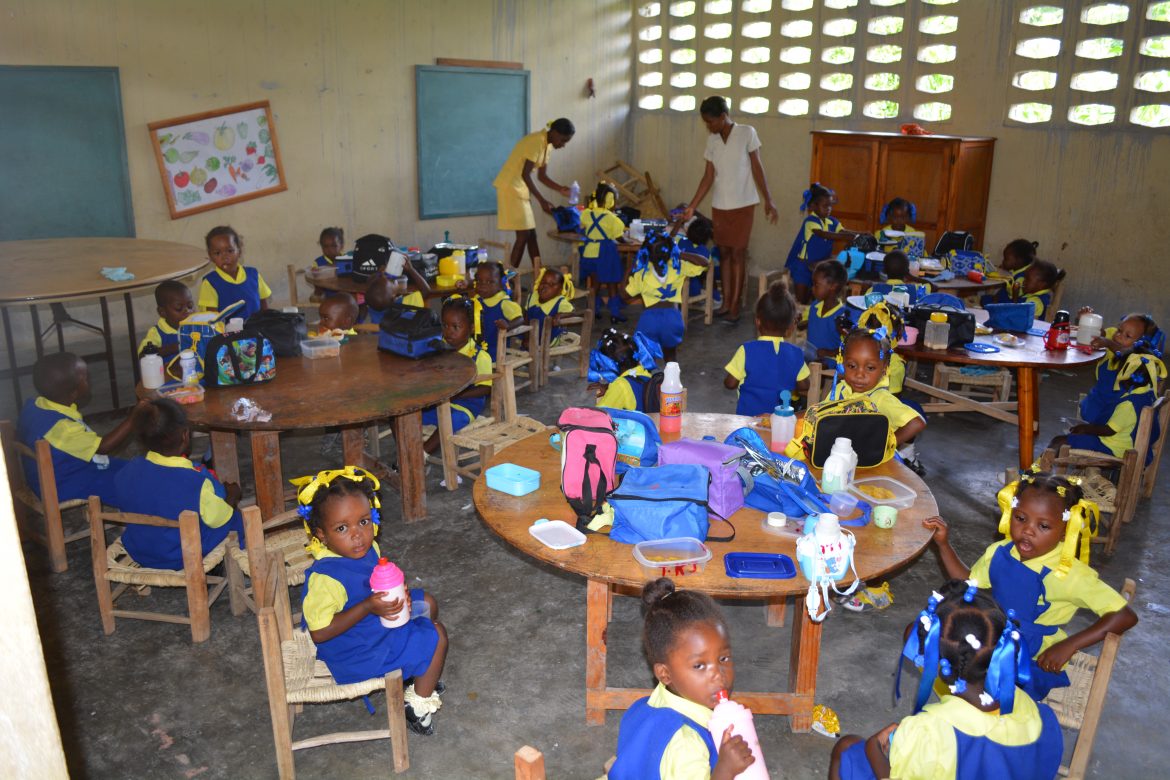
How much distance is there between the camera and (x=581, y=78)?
469 inches

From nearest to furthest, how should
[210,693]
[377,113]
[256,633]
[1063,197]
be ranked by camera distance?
[210,693] → [256,633] → [1063,197] → [377,113]

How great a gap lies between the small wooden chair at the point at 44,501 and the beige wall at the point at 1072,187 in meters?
8.16

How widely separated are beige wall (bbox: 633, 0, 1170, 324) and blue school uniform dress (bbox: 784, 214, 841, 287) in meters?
1.80

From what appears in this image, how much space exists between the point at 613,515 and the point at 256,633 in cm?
185

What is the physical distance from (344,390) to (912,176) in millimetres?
6233

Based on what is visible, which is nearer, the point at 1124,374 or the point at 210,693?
the point at 210,693

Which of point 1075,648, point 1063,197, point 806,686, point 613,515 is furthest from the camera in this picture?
point 1063,197

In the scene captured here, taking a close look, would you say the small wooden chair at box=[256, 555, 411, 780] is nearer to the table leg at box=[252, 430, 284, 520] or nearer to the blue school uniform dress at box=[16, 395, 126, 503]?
the table leg at box=[252, 430, 284, 520]

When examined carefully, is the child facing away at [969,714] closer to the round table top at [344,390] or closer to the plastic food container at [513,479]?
the plastic food container at [513,479]

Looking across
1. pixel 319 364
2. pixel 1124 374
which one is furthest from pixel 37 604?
pixel 1124 374

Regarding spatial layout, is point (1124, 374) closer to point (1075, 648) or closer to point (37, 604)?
point (1075, 648)

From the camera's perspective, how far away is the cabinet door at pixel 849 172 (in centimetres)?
922

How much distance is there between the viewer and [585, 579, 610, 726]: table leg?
3.38 meters

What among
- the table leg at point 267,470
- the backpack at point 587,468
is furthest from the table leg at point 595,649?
the table leg at point 267,470
